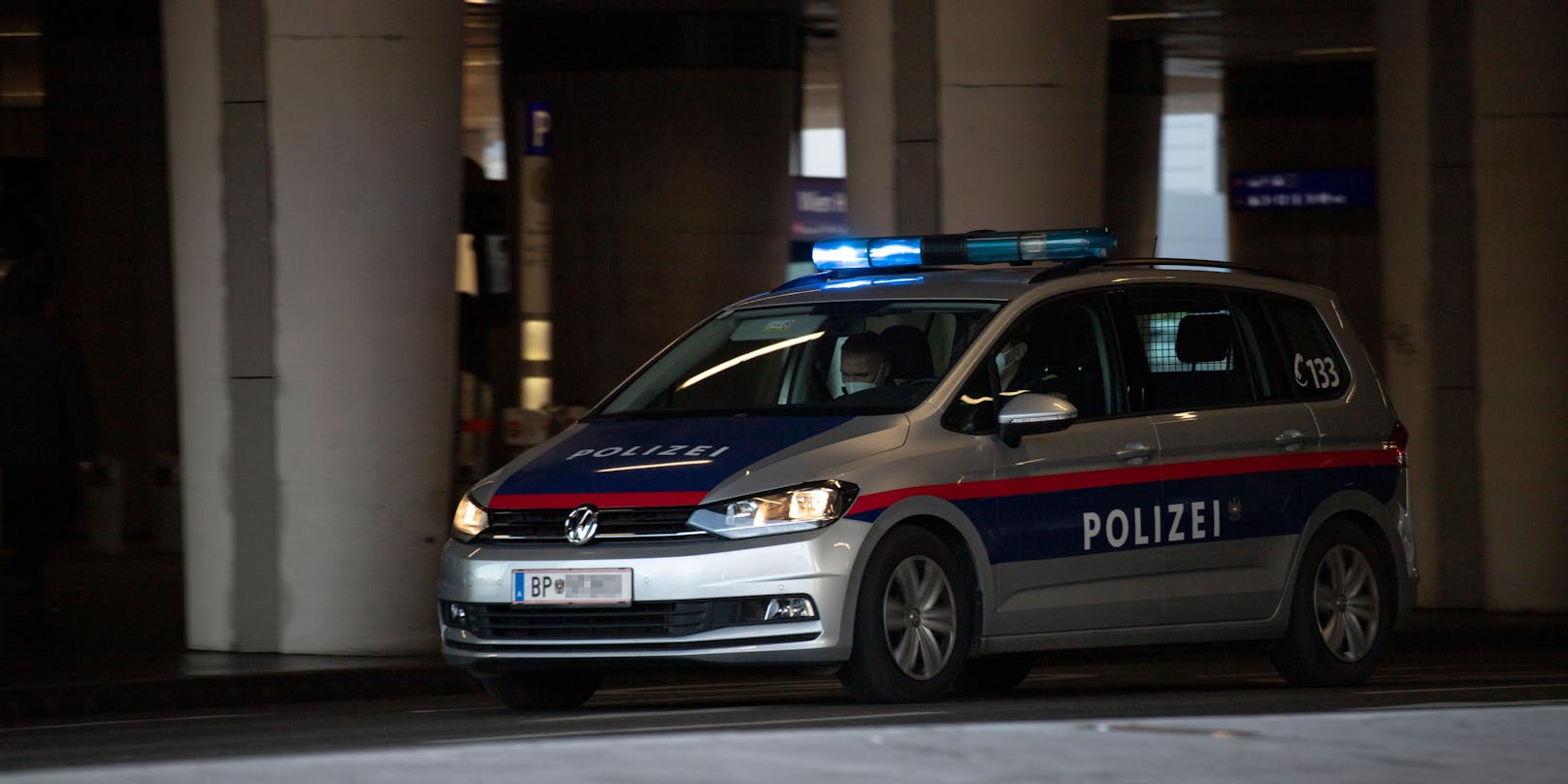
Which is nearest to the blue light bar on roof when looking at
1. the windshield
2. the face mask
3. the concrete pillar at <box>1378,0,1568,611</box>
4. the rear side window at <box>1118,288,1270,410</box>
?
the rear side window at <box>1118,288,1270,410</box>

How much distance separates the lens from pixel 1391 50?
17.7 m

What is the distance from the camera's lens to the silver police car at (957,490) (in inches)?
357

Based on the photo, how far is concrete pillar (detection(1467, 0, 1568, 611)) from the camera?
671 inches

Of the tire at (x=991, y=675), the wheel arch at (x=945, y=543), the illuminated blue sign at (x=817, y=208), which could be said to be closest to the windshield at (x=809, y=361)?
the wheel arch at (x=945, y=543)

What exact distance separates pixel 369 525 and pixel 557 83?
18.1 metres

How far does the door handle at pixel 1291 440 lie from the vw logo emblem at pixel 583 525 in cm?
329

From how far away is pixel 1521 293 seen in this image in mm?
17219

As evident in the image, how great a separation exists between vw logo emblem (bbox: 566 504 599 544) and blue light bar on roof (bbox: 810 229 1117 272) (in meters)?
2.36

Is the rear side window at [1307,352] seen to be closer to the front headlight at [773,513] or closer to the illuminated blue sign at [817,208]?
the front headlight at [773,513]

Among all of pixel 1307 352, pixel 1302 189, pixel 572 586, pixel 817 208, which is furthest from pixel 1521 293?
pixel 1302 189

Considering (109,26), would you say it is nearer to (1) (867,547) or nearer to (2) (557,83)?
(2) (557,83)

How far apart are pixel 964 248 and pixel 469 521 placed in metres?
2.74

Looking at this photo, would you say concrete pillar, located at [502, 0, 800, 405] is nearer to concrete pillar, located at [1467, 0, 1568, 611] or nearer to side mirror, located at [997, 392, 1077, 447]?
concrete pillar, located at [1467, 0, 1568, 611]

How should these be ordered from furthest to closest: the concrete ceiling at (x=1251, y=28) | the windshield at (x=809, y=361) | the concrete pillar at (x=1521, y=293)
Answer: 1. the concrete ceiling at (x=1251, y=28)
2. the concrete pillar at (x=1521, y=293)
3. the windshield at (x=809, y=361)
